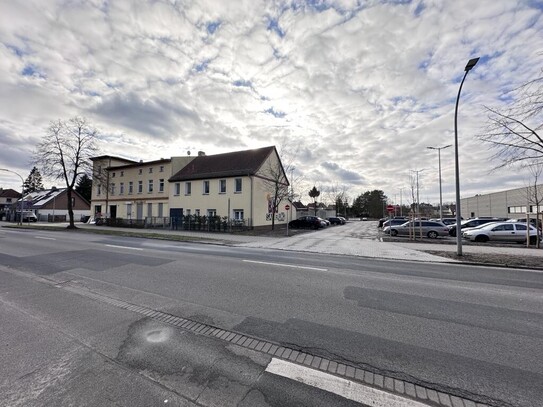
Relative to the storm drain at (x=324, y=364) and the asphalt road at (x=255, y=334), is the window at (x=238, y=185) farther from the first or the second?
the storm drain at (x=324, y=364)

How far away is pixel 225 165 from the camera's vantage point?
33.1m

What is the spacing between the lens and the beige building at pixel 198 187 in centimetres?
2934

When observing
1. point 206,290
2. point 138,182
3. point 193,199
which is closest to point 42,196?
point 138,182

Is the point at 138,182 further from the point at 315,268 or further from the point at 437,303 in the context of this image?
the point at 437,303

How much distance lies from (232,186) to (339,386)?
27.9 meters

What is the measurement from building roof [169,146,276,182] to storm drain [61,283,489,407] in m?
24.8

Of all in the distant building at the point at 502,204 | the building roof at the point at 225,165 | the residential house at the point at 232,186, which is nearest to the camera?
the residential house at the point at 232,186

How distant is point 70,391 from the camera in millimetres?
2625

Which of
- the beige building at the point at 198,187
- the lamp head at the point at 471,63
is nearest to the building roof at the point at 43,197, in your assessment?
the beige building at the point at 198,187

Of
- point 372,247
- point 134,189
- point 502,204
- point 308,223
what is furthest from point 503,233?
point 502,204

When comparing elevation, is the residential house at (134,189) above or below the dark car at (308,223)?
above

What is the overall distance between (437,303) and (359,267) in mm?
3881

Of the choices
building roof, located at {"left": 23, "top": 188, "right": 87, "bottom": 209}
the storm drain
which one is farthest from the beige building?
building roof, located at {"left": 23, "top": 188, "right": 87, "bottom": 209}

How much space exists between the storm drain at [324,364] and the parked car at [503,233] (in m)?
20.8
